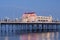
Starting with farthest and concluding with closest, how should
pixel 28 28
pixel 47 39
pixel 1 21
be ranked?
pixel 28 28 < pixel 1 21 < pixel 47 39

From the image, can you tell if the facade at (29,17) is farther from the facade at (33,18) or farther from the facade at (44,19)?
the facade at (44,19)

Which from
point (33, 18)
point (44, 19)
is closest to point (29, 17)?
point (33, 18)

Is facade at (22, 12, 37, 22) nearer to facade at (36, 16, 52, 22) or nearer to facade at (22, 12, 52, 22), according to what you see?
facade at (22, 12, 52, 22)

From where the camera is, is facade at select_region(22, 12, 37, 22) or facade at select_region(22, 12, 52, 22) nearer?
facade at select_region(22, 12, 37, 22)

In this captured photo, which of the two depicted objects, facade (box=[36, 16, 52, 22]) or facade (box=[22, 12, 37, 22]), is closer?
facade (box=[22, 12, 37, 22])

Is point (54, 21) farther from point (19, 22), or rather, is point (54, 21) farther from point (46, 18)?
point (19, 22)

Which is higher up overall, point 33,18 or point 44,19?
point 33,18

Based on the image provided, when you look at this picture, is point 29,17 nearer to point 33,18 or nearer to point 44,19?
point 33,18

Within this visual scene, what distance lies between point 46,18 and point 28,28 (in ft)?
19.7

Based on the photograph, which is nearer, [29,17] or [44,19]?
[44,19]

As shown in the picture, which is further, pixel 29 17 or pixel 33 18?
pixel 29 17

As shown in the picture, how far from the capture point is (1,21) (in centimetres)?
8394

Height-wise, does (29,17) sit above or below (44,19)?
above

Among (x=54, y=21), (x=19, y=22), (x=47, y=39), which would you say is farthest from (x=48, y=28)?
(x=47, y=39)
